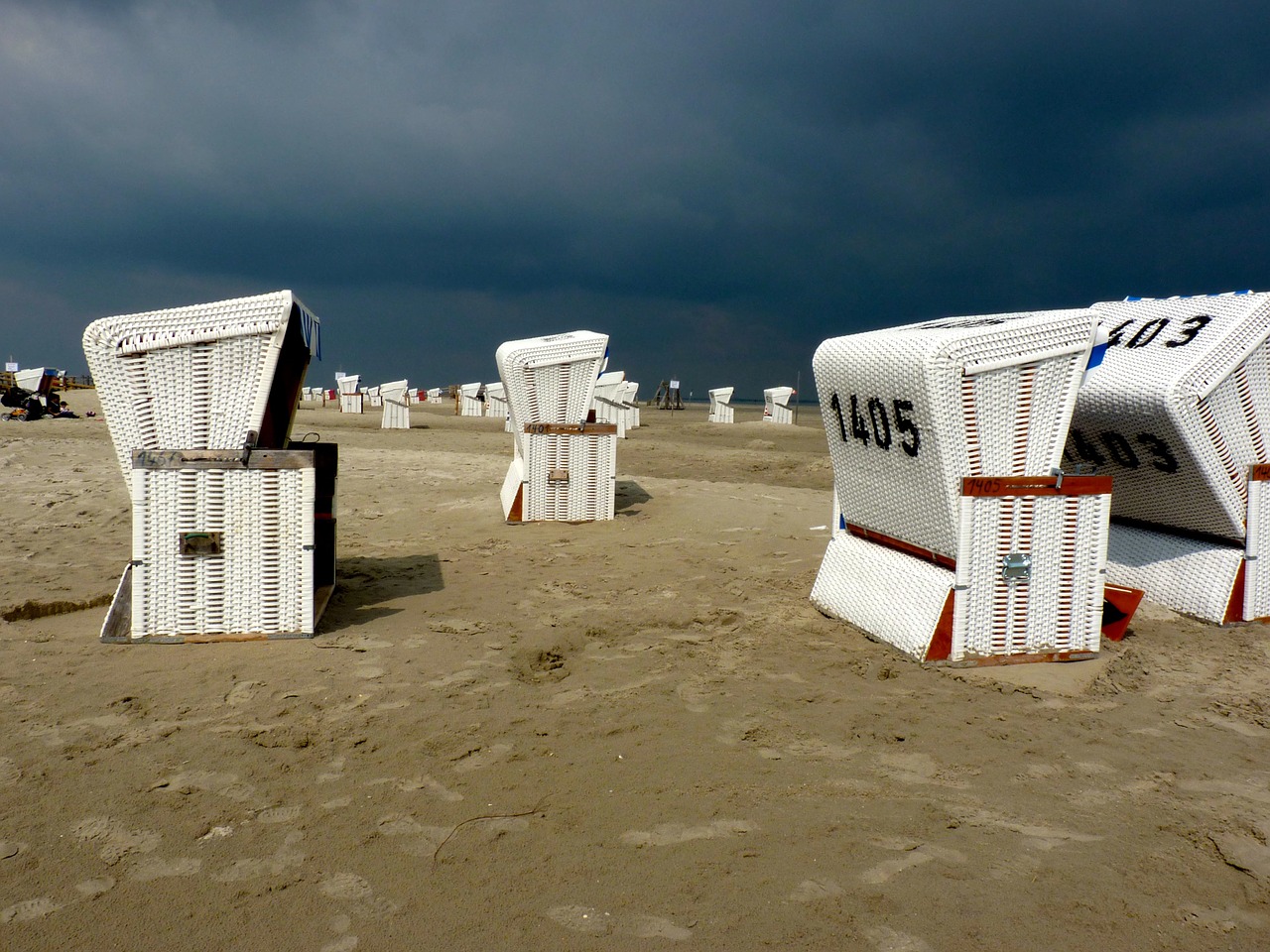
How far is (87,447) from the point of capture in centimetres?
1603

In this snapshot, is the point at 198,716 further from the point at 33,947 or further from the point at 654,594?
the point at 654,594

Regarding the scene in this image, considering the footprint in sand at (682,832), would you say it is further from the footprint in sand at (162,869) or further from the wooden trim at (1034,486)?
the wooden trim at (1034,486)

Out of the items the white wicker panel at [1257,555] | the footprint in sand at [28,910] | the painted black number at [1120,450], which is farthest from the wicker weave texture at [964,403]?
A: the footprint in sand at [28,910]

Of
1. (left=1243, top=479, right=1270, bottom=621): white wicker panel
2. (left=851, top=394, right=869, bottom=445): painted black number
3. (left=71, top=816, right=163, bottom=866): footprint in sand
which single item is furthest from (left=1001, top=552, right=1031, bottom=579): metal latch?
(left=71, top=816, right=163, bottom=866): footprint in sand

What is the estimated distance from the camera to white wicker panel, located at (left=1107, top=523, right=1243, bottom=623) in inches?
227

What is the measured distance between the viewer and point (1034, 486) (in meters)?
4.74

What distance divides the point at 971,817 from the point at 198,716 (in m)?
3.47

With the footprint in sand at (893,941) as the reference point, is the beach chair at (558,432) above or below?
above

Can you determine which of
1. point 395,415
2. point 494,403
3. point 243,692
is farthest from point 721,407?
point 243,692

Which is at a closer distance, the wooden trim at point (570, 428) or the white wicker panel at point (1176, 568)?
the white wicker panel at point (1176, 568)

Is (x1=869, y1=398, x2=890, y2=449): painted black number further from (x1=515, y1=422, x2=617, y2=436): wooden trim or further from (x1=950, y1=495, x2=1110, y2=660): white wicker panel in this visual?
(x1=515, y1=422, x2=617, y2=436): wooden trim

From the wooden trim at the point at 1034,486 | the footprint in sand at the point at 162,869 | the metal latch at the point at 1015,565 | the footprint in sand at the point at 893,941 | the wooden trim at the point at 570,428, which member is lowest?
the footprint in sand at the point at 162,869

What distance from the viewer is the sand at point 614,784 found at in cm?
251

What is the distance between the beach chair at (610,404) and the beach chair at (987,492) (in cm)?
1285
